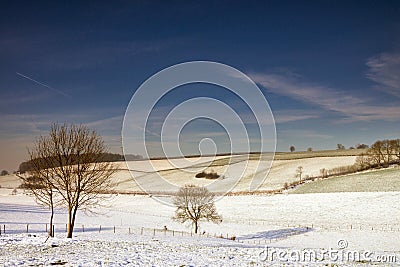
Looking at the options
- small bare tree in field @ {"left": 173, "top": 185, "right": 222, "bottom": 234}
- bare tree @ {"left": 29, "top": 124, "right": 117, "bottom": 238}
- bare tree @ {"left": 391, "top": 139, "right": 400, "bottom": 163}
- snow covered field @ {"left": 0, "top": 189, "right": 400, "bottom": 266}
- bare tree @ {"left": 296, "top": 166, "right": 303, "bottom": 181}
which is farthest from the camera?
bare tree @ {"left": 296, "top": 166, "right": 303, "bottom": 181}

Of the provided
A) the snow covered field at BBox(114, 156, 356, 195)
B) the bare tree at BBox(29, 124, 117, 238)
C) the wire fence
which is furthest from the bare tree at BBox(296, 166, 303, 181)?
the bare tree at BBox(29, 124, 117, 238)

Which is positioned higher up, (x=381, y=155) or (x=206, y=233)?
(x=381, y=155)

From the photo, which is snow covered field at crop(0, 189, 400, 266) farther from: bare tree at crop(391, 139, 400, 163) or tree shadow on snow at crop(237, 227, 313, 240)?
bare tree at crop(391, 139, 400, 163)

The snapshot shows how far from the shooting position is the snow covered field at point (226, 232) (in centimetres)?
1389

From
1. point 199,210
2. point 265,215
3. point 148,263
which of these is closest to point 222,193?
point 265,215

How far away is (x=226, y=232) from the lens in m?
37.0

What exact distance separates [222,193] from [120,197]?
22.0 m

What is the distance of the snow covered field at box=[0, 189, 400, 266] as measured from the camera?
13.9 m

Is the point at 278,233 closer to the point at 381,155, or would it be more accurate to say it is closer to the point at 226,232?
the point at 226,232

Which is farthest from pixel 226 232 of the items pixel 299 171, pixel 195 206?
pixel 299 171

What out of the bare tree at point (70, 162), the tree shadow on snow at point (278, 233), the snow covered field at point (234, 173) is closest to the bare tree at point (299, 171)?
the snow covered field at point (234, 173)

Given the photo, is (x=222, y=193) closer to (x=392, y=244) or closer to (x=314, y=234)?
(x=314, y=234)

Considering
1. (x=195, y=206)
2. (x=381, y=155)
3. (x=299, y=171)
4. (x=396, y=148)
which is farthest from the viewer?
(x=299, y=171)

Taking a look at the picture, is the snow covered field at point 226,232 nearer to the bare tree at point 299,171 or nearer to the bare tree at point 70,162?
the bare tree at point 70,162
